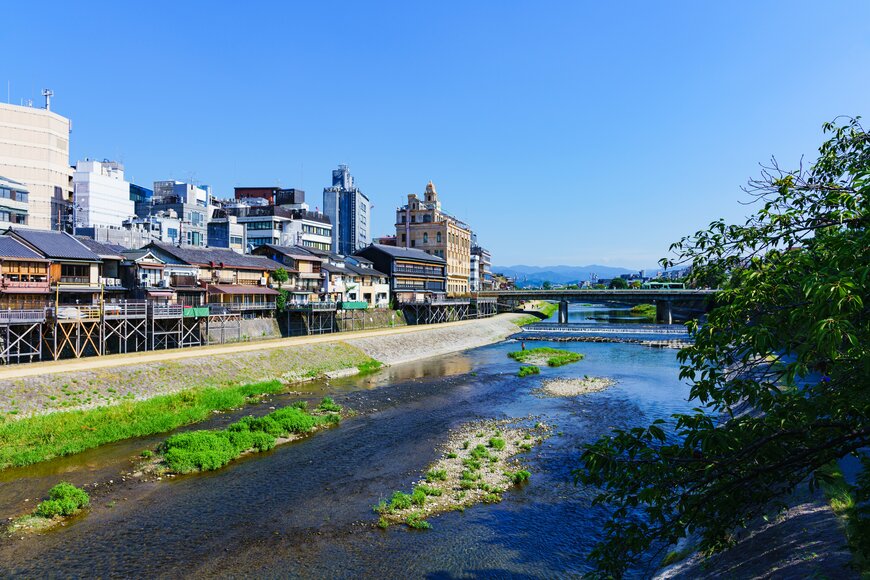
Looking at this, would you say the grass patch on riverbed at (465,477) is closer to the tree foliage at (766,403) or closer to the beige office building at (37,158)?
the tree foliage at (766,403)

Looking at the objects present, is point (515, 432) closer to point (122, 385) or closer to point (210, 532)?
point (210, 532)

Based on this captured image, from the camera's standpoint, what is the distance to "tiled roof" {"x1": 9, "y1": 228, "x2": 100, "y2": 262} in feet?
149

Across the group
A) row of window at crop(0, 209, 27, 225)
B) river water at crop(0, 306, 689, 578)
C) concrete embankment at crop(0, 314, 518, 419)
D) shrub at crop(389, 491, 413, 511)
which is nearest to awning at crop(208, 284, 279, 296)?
concrete embankment at crop(0, 314, 518, 419)

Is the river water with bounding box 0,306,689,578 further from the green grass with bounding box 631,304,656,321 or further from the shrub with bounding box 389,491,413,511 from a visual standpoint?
the green grass with bounding box 631,304,656,321

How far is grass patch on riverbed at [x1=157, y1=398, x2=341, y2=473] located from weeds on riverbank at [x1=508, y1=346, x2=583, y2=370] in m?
34.4

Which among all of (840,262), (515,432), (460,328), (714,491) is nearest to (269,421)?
(515,432)

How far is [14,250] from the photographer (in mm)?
43094

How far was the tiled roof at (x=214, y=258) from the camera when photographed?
5821cm

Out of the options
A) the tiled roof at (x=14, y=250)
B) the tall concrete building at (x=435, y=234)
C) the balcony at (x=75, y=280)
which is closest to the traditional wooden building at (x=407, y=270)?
the tall concrete building at (x=435, y=234)

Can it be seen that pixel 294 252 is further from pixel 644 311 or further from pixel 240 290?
pixel 644 311

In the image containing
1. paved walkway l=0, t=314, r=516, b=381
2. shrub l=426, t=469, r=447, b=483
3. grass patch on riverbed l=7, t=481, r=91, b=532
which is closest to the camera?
grass patch on riverbed l=7, t=481, r=91, b=532

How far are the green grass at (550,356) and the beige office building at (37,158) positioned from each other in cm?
7155

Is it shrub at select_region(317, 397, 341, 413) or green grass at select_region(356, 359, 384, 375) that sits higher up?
green grass at select_region(356, 359, 384, 375)

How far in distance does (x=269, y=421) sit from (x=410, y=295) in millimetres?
64282
